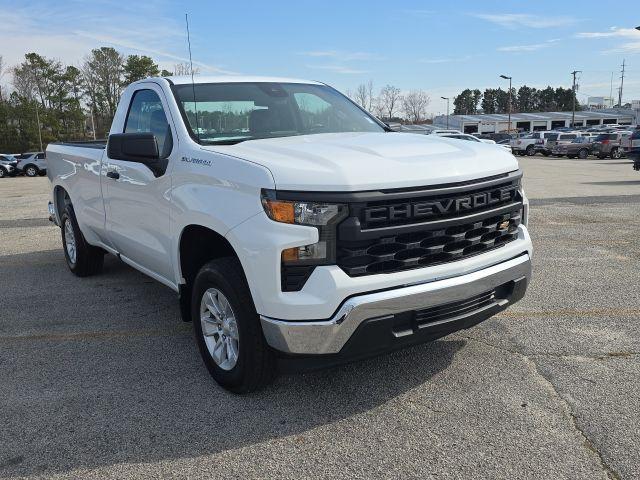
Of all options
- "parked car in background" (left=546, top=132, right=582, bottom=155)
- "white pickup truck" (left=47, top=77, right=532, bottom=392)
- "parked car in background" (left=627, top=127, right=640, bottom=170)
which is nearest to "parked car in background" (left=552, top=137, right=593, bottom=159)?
"parked car in background" (left=546, top=132, right=582, bottom=155)

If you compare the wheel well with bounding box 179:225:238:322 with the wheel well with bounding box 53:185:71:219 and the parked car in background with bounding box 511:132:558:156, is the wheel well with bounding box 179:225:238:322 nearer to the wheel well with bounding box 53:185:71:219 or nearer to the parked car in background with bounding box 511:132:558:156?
the wheel well with bounding box 53:185:71:219

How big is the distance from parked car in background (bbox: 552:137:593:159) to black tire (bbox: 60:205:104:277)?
117 ft

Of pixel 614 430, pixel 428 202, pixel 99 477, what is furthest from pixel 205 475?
pixel 614 430

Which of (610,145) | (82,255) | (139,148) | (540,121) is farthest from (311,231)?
(540,121)

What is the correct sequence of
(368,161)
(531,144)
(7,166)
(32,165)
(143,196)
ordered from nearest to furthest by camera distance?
(368,161) < (143,196) < (7,166) < (32,165) < (531,144)

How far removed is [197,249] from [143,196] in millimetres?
758

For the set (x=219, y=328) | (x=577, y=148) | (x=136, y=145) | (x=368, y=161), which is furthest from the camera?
(x=577, y=148)

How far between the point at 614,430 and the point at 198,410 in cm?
226

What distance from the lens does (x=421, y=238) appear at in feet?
10.2

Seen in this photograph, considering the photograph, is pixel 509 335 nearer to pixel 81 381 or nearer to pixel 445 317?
pixel 445 317

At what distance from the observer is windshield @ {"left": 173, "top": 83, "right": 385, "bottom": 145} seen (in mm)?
4062

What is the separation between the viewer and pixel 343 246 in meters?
2.92

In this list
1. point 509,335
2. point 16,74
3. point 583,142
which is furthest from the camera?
point 16,74

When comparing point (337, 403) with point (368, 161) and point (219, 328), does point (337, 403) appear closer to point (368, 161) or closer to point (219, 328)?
point (219, 328)
